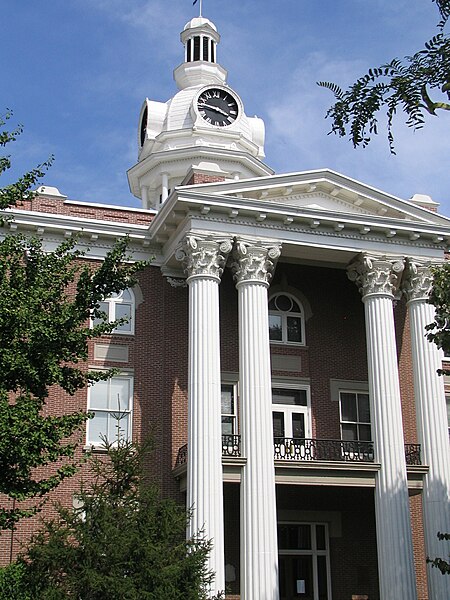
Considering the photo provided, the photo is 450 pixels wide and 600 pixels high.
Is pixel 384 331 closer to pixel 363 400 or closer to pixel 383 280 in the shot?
pixel 383 280

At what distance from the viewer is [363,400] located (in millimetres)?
29969

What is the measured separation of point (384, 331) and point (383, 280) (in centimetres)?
167

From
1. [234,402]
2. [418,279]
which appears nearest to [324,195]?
[418,279]

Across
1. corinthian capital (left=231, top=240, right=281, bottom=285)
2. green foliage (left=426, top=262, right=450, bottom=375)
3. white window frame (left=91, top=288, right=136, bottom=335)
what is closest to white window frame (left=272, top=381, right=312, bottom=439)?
corinthian capital (left=231, top=240, right=281, bottom=285)

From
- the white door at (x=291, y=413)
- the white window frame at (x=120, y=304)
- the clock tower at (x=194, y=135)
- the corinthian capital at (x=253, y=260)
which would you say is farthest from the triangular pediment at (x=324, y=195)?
the clock tower at (x=194, y=135)

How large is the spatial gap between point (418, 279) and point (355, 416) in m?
5.03

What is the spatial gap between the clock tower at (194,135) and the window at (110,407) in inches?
548

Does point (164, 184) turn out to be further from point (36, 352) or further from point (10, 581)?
point (36, 352)

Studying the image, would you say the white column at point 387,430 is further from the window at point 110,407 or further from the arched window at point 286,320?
the window at point 110,407

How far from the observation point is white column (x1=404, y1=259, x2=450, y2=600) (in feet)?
83.8

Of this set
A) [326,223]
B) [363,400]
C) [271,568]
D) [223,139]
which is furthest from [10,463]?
[223,139]

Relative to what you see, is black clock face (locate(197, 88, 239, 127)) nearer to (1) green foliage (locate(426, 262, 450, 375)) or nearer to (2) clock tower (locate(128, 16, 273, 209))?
(2) clock tower (locate(128, 16, 273, 209))

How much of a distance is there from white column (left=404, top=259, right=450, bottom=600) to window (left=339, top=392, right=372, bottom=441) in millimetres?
2734

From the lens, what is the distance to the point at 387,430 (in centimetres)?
2619
